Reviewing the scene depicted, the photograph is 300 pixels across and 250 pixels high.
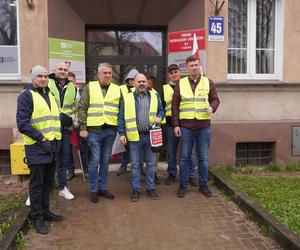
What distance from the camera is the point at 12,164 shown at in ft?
21.3

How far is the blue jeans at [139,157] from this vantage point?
5.42m

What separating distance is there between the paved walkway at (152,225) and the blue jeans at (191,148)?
1.12 ft

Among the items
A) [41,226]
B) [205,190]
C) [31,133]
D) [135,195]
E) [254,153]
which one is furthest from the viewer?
[254,153]

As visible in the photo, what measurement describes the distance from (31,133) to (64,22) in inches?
143

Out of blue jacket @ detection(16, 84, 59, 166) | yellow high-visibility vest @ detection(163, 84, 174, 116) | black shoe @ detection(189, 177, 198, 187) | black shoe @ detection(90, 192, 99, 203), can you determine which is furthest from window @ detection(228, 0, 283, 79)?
blue jacket @ detection(16, 84, 59, 166)

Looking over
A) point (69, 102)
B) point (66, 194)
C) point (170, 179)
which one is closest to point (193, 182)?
point (170, 179)

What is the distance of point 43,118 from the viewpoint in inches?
167

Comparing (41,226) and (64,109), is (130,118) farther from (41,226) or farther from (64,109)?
(41,226)

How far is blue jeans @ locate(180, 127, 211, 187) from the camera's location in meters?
5.53

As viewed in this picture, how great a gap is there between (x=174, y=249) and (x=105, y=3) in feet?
16.0

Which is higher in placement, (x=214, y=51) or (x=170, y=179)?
(x=214, y=51)

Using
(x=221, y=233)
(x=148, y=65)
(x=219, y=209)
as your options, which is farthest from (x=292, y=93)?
(x=221, y=233)

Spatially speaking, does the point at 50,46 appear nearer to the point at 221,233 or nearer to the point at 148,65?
the point at 148,65

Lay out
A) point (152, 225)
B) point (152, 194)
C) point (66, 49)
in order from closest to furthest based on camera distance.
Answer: point (152, 225) < point (152, 194) < point (66, 49)
